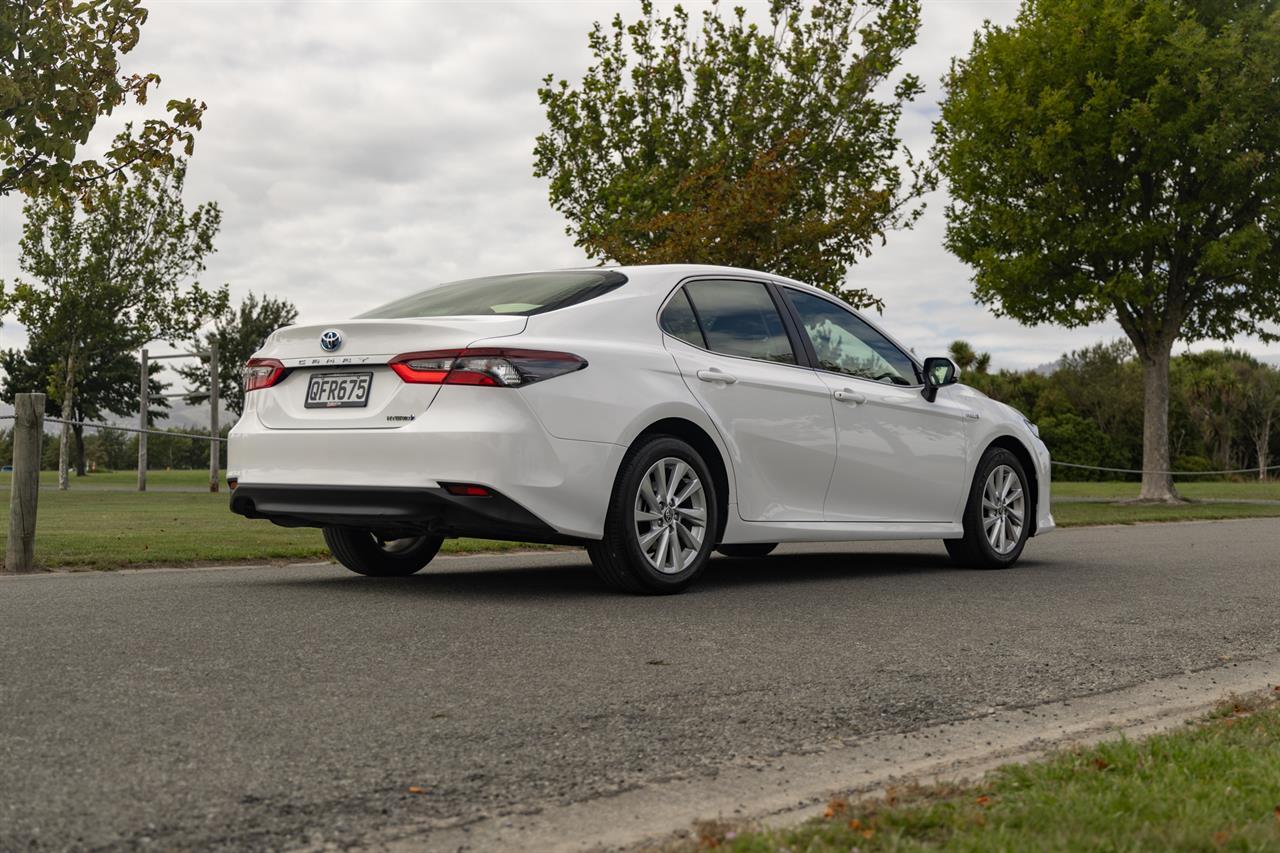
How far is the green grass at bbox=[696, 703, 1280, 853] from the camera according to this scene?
2648mm

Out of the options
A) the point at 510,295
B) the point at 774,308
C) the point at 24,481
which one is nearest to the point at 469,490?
the point at 510,295

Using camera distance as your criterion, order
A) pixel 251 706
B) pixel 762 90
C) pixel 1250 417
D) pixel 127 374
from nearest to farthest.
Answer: pixel 251 706
pixel 762 90
pixel 1250 417
pixel 127 374

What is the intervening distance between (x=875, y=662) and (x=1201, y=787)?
2022mm

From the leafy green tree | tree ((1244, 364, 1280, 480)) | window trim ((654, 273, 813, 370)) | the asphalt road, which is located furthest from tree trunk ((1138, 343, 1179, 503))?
tree ((1244, 364, 1280, 480))

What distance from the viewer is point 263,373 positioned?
6922mm

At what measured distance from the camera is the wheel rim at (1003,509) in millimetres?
9164

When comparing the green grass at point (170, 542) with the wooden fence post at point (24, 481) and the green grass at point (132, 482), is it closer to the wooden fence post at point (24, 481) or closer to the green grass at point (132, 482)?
the wooden fence post at point (24, 481)

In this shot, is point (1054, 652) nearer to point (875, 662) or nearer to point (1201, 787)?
point (875, 662)

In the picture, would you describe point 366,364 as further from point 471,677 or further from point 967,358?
point 967,358

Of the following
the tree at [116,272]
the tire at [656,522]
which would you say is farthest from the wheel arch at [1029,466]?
the tree at [116,272]

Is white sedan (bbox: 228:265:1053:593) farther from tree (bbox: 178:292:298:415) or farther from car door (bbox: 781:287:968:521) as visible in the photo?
tree (bbox: 178:292:298:415)

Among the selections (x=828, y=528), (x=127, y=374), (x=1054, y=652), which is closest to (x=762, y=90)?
(x=828, y=528)

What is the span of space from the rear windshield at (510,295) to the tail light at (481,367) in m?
0.42

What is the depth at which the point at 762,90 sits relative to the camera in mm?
28344
